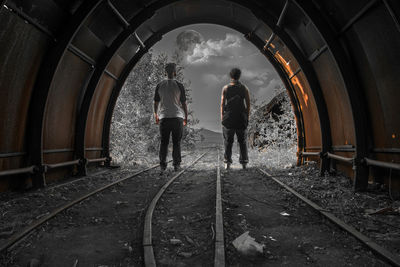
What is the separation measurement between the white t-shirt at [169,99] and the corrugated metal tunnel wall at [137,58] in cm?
144

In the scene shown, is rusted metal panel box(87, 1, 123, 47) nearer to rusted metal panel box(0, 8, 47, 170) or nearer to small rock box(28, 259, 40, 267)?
rusted metal panel box(0, 8, 47, 170)

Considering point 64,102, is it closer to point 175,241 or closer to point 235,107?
point 235,107

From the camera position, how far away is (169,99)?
6.75 metres

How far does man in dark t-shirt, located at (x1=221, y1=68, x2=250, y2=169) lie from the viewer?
293 inches

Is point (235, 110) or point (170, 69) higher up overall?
point (170, 69)

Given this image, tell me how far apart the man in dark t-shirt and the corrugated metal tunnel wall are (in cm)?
130

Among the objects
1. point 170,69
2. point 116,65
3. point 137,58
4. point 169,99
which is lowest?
point 169,99

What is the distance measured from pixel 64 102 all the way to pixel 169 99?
236 cm

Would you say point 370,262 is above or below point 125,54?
below

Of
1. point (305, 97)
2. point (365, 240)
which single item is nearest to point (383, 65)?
point (365, 240)

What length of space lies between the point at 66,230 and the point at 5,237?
53 centimetres

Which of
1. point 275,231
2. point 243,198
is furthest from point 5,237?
point 243,198

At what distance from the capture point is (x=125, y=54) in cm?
755

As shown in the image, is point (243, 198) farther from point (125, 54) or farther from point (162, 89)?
point (125, 54)
